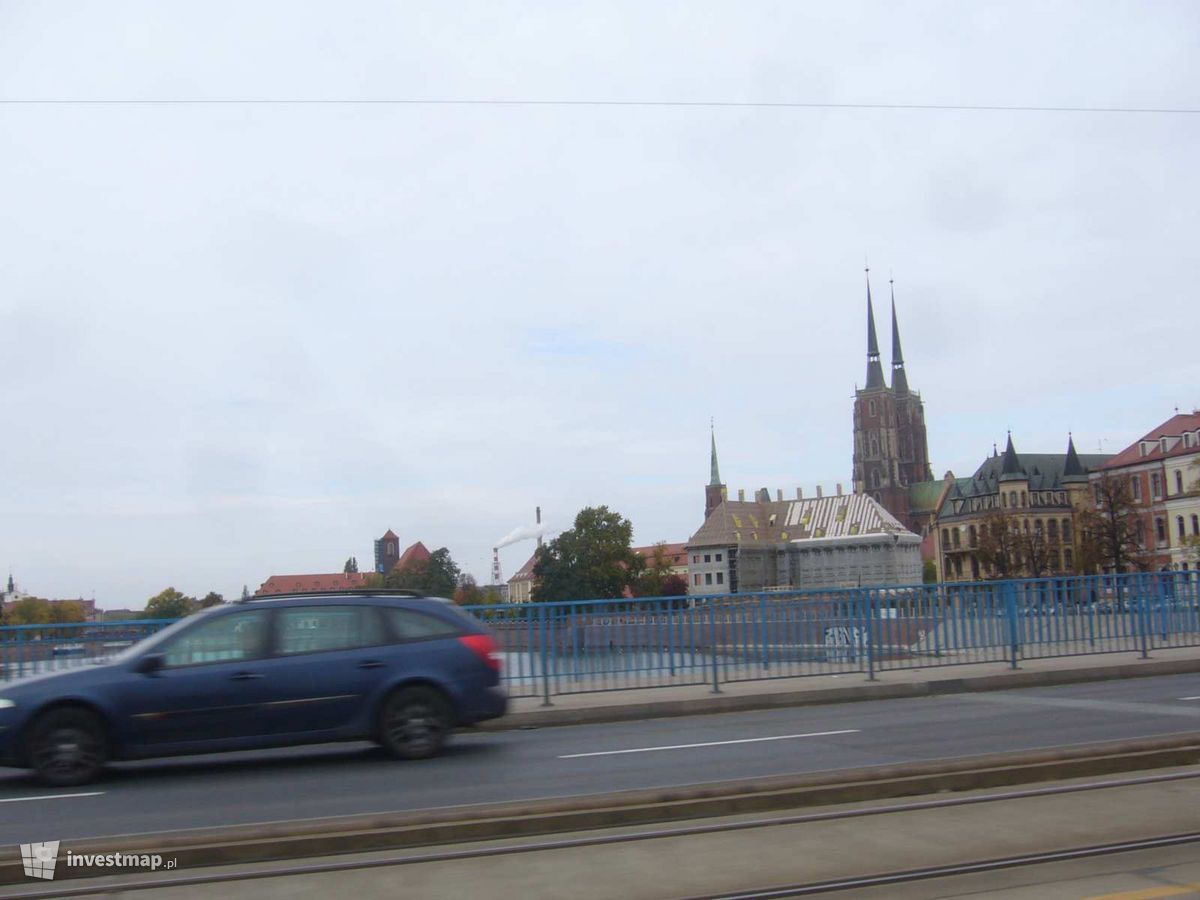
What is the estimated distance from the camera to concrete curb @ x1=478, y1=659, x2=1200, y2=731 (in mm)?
14539

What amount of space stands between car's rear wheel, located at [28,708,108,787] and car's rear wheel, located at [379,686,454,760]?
8.22 ft

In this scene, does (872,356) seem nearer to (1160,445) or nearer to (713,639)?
(1160,445)

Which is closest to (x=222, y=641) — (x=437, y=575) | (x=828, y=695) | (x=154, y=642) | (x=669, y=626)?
(x=154, y=642)

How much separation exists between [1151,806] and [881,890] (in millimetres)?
2640

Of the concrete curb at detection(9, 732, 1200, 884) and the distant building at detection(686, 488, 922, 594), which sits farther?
the distant building at detection(686, 488, 922, 594)

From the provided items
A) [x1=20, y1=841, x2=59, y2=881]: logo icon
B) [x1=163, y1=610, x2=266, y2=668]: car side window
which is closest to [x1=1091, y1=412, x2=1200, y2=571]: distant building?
[x1=163, y1=610, x2=266, y2=668]: car side window

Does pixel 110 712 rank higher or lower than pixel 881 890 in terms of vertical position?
higher

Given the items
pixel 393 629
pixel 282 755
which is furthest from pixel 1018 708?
pixel 282 755

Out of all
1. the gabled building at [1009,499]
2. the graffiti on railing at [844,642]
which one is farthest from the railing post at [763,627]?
the gabled building at [1009,499]

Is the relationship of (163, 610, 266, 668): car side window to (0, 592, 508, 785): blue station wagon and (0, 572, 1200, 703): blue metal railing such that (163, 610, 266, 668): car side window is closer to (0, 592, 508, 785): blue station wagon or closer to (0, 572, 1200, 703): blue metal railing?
(0, 592, 508, 785): blue station wagon

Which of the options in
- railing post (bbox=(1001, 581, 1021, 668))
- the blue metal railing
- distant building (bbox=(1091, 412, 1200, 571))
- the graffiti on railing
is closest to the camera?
the blue metal railing

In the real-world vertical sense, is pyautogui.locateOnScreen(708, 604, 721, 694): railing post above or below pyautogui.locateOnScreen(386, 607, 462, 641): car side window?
below

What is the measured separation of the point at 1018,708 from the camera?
1409cm

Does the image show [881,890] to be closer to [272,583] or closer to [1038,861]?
[1038,861]
